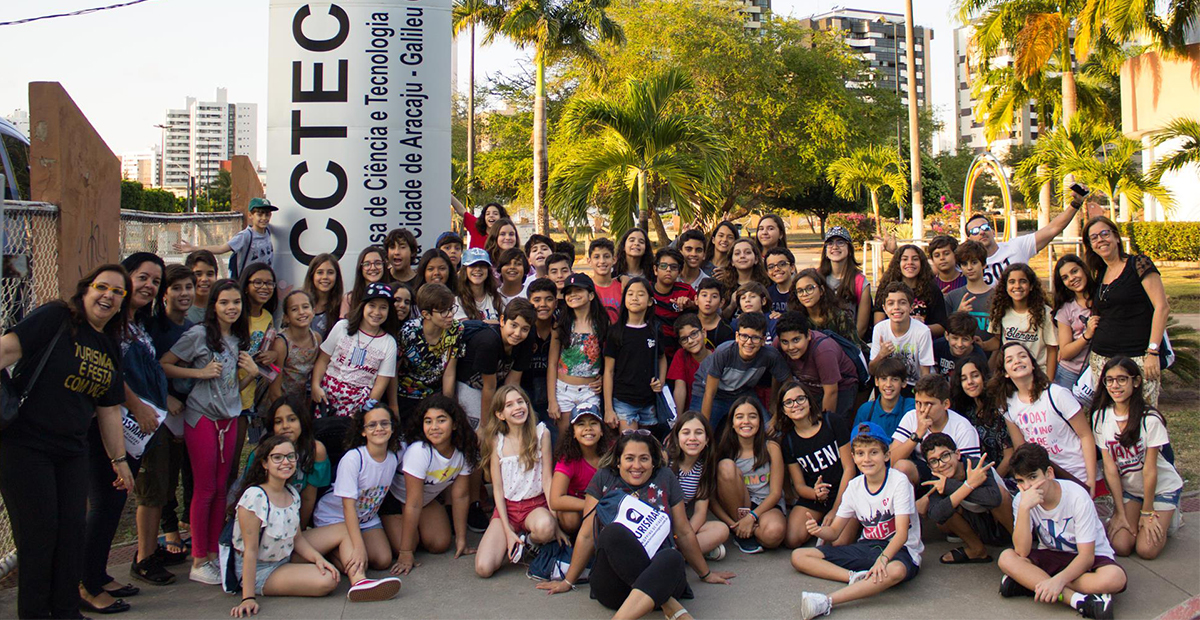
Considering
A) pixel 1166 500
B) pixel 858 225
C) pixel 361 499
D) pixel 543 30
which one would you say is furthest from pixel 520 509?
pixel 858 225

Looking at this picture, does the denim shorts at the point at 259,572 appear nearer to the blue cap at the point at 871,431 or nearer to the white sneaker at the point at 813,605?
the white sneaker at the point at 813,605

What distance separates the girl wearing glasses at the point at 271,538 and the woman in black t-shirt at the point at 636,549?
1133 mm

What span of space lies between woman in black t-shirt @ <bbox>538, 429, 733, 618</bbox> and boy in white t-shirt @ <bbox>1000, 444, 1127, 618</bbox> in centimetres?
141

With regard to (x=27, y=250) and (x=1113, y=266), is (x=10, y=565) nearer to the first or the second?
(x=27, y=250)

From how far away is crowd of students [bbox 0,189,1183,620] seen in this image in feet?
14.5

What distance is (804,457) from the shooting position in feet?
17.8

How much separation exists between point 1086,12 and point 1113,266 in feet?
68.8

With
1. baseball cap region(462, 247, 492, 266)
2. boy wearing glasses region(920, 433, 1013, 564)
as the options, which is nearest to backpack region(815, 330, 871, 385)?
boy wearing glasses region(920, 433, 1013, 564)

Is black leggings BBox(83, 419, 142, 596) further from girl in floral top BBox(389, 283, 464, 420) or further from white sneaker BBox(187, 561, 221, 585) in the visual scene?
girl in floral top BBox(389, 283, 464, 420)

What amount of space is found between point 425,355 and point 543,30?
22.3 meters

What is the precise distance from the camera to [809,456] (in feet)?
17.7

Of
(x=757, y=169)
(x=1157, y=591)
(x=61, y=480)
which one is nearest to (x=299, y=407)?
(x=61, y=480)

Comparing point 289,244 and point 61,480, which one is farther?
point 289,244

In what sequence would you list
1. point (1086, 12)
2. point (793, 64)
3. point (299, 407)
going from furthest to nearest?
point (793, 64)
point (1086, 12)
point (299, 407)
